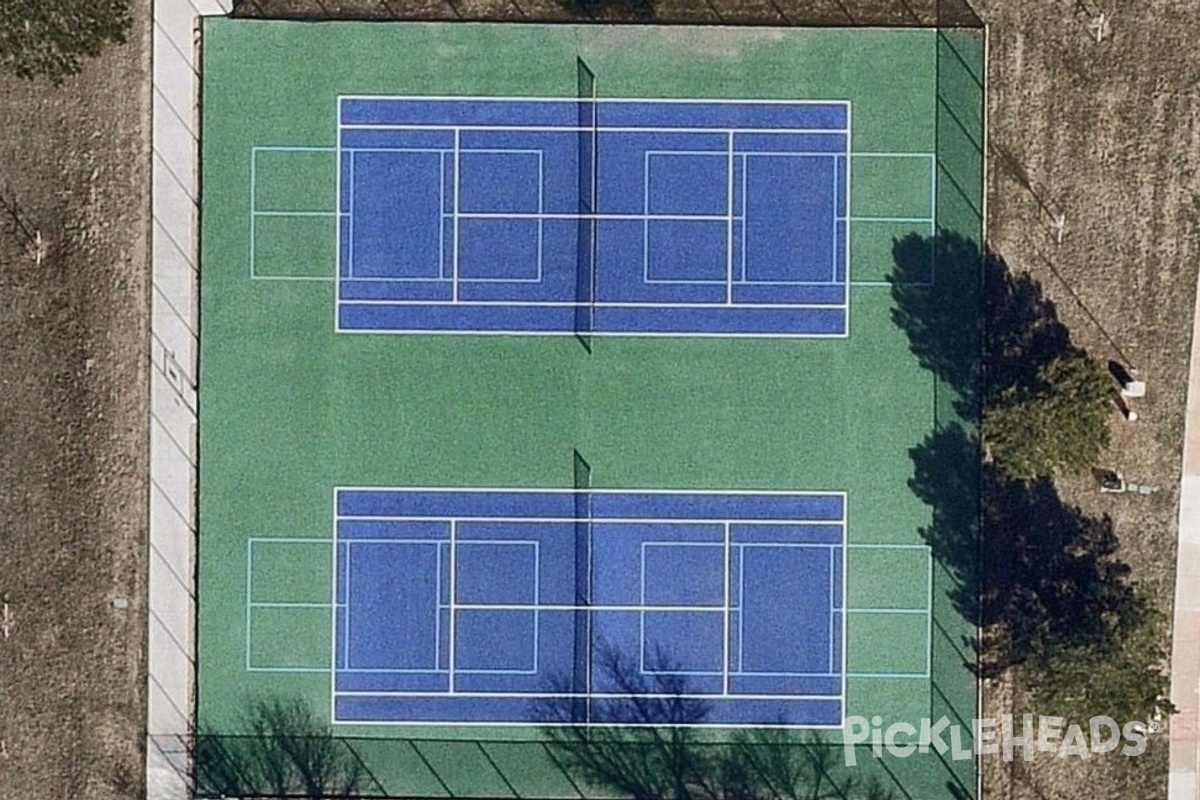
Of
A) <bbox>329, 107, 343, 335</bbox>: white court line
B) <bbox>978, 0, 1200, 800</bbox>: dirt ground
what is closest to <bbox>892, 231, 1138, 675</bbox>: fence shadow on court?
<bbox>978, 0, 1200, 800</bbox>: dirt ground

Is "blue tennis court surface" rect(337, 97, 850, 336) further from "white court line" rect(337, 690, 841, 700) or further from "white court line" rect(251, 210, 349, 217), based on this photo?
"white court line" rect(337, 690, 841, 700)

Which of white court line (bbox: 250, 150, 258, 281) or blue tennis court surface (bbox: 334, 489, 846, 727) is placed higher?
white court line (bbox: 250, 150, 258, 281)

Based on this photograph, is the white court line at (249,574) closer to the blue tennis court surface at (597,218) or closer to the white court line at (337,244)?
the white court line at (337,244)

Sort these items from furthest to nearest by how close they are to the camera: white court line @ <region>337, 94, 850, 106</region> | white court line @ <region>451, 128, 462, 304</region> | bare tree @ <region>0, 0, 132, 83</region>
Result: white court line @ <region>337, 94, 850, 106</region>, white court line @ <region>451, 128, 462, 304</region>, bare tree @ <region>0, 0, 132, 83</region>

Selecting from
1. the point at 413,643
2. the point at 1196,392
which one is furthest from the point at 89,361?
the point at 1196,392

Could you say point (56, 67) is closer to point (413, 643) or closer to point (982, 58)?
point (413, 643)

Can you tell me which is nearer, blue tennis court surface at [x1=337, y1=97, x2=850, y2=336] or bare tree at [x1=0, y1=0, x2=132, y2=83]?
bare tree at [x1=0, y1=0, x2=132, y2=83]

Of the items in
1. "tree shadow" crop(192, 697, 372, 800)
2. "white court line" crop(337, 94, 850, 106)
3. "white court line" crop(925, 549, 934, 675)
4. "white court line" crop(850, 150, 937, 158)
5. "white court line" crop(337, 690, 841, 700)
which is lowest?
"tree shadow" crop(192, 697, 372, 800)

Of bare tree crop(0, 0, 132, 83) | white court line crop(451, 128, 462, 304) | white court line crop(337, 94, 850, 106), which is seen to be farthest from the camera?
white court line crop(337, 94, 850, 106)

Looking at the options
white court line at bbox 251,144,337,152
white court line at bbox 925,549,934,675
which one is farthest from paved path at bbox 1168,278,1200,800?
white court line at bbox 251,144,337,152
